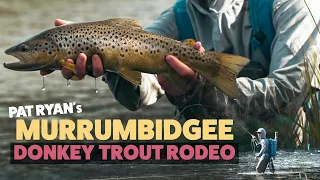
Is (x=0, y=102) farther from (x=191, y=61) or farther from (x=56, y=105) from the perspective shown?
(x=191, y=61)

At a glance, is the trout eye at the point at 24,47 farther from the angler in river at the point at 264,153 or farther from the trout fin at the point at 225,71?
the angler in river at the point at 264,153

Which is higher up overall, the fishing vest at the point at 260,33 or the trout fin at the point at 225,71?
the fishing vest at the point at 260,33

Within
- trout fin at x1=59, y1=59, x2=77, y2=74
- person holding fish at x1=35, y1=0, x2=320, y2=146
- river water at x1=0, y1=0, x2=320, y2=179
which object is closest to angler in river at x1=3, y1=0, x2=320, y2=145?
person holding fish at x1=35, y1=0, x2=320, y2=146

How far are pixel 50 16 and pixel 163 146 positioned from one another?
2226 millimetres

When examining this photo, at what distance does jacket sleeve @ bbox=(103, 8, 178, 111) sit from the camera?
213cm

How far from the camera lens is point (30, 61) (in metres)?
1.75

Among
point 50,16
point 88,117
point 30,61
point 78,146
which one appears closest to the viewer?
point 30,61

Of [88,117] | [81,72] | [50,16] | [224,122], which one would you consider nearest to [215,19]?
[224,122]

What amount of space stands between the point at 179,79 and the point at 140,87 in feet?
0.92

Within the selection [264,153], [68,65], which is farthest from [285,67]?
[68,65]

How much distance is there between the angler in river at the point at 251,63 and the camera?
2.09 meters

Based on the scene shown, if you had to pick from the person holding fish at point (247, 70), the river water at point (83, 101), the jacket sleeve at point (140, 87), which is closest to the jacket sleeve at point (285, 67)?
the person holding fish at point (247, 70)

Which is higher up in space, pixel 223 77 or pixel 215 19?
pixel 215 19

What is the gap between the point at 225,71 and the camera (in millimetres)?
1835
